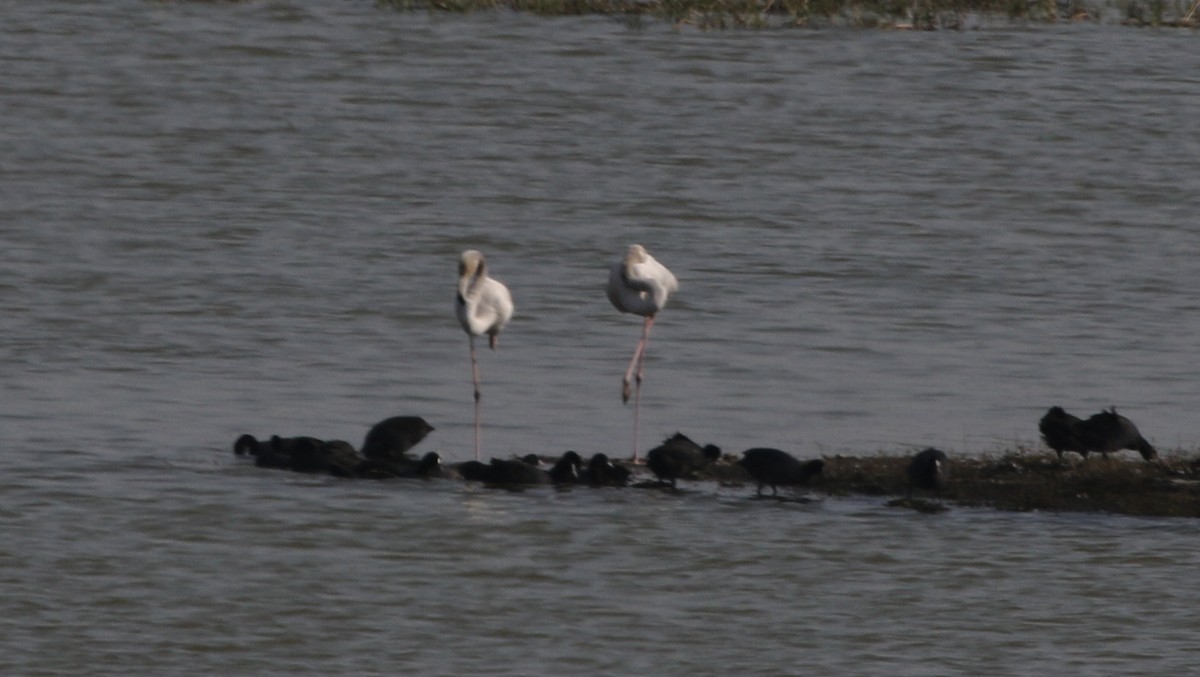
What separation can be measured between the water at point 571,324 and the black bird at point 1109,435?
0.55m

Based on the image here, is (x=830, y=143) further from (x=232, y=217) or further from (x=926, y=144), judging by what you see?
(x=232, y=217)

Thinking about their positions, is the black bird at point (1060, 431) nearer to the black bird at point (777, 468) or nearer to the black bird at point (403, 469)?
the black bird at point (777, 468)

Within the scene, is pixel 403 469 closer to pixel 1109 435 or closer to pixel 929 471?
pixel 929 471

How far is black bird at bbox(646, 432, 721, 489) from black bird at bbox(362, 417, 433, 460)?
133cm

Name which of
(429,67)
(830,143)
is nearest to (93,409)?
(830,143)

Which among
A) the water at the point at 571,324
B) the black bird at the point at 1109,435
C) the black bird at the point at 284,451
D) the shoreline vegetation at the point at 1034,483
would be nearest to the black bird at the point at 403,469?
the water at the point at 571,324

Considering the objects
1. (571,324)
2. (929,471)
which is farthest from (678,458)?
→ (571,324)

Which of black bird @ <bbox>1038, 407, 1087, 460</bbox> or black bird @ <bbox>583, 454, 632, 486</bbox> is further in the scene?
black bird @ <bbox>583, 454, 632, 486</bbox>

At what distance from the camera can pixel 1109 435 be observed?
14039 mm

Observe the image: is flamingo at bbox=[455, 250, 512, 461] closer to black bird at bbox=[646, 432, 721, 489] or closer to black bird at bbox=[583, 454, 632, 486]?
black bird at bbox=[583, 454, 632, 486]

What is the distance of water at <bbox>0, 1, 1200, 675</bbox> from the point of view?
1224 centimetres

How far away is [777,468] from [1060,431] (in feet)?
5.04

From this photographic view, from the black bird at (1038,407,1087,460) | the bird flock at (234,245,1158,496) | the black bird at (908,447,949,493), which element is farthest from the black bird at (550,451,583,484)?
the black bird at (1038,407,1087,460)

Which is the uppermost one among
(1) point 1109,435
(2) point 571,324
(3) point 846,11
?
(3) point 846,11
